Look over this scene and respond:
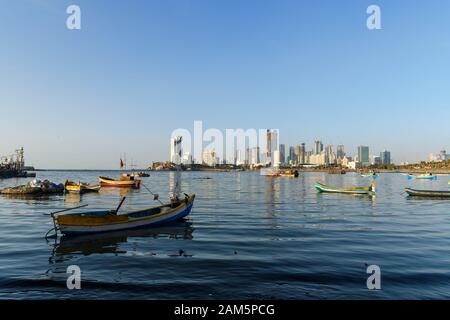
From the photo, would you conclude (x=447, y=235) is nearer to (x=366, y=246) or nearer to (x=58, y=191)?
(x=366, y=246)

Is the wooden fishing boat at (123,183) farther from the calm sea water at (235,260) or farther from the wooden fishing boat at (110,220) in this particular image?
the wooden fishing boat at (110,220)

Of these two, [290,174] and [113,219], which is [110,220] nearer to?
[113,219]

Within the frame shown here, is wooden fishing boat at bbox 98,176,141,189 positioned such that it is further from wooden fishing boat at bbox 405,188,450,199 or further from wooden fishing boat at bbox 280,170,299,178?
wooden fishing boat at bbox 280,170,299,178

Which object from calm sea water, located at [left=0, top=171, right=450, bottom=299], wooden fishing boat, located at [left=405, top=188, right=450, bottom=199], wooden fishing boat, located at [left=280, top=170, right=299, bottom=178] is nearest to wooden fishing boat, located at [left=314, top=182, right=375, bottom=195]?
wooden fishing boat, located at [left=405, top=188, right=450, bottom=199]

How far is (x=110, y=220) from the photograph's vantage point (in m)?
26.5

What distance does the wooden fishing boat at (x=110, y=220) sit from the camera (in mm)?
25125

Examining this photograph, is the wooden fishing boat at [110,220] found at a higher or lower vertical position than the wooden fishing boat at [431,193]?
higher

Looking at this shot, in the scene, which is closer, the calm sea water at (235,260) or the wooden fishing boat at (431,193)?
the calm sea water at (235,260)

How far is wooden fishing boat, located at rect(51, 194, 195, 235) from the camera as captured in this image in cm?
2512

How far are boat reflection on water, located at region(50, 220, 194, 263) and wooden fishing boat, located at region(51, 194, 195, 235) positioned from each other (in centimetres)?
48

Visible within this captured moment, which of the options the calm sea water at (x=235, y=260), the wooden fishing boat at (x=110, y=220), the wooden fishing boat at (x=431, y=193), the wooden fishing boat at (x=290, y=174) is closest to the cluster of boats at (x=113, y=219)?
the wooden fishing boat at (x=110, y=220)

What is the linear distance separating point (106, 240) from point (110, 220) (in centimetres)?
210

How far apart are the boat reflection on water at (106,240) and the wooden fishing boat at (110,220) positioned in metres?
0.48

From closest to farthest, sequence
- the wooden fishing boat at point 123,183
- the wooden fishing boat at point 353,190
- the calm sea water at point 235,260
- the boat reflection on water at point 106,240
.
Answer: the calm sea water at point 235,260, the boat reflection on water at point 106,240, the wooden fishing boat at point 353,190, the wooden fishing boat at point 123,183
